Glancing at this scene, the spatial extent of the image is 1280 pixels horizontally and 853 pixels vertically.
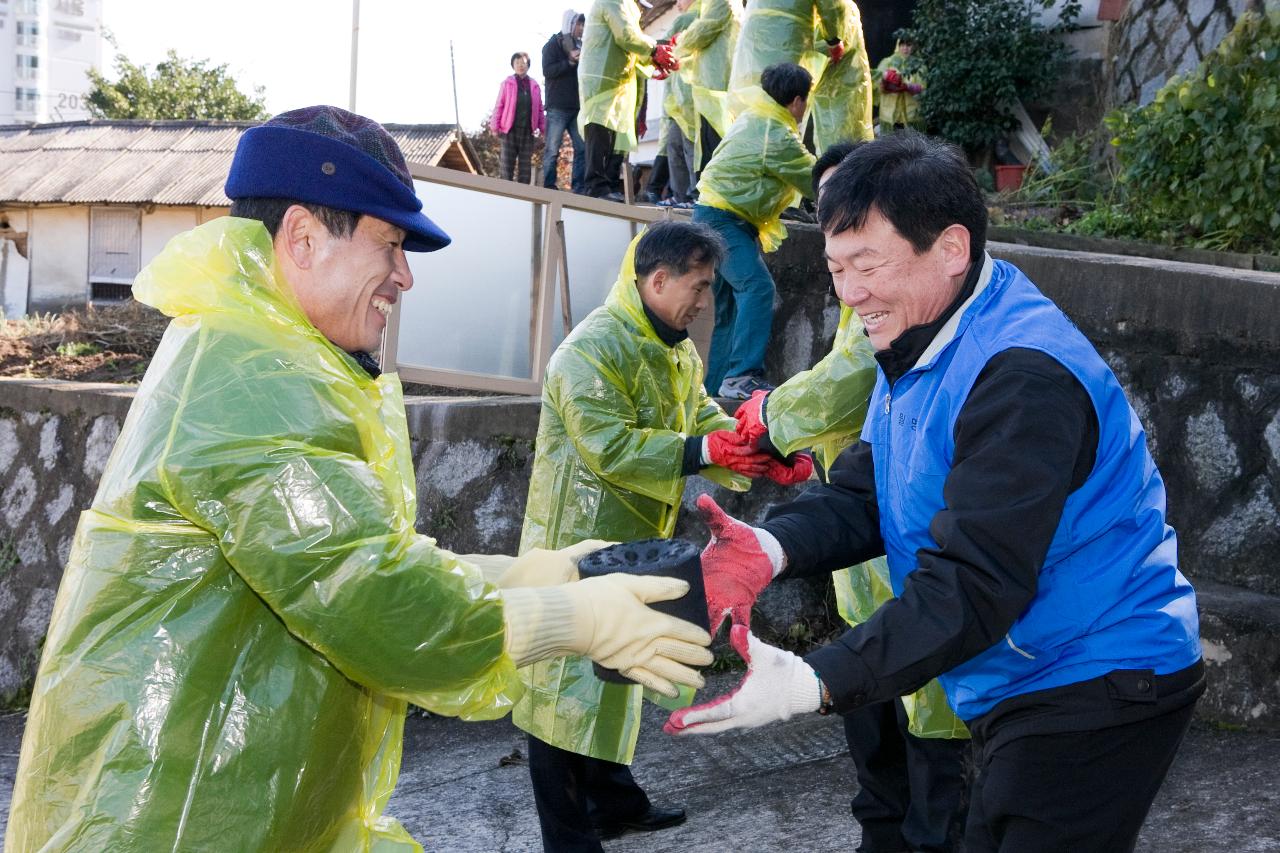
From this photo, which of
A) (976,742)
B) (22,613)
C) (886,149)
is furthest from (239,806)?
(22,613)

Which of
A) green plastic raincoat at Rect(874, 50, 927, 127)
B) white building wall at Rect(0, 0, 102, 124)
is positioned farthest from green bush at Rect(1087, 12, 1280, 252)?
white building wall at Rect(0, 0, 102, 124)

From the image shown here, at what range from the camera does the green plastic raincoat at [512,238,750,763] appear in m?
3.55

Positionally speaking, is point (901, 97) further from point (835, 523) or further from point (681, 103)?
point (835, 523)

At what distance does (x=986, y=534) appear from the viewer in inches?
74.0

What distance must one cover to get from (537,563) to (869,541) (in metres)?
0.74

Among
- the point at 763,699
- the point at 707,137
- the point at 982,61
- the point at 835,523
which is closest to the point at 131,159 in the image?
the point at 707,137

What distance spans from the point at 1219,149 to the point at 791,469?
3.53 m

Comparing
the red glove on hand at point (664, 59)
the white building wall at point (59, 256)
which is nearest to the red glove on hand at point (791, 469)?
the red glove on hand at point (664, 59)

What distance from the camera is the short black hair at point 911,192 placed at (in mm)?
2117

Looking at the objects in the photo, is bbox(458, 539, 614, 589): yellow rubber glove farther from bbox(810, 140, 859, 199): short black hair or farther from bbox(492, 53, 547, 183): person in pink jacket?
bbox(492, 53, 547, 183): person in pink jacket

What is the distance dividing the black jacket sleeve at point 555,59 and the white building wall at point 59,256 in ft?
29.5

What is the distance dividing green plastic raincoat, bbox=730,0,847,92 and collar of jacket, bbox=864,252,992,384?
462cm

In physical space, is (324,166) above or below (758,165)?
below

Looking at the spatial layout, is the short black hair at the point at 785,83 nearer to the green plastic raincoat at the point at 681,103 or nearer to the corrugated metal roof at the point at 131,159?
the green plastic raincoat at the point at 681,103
